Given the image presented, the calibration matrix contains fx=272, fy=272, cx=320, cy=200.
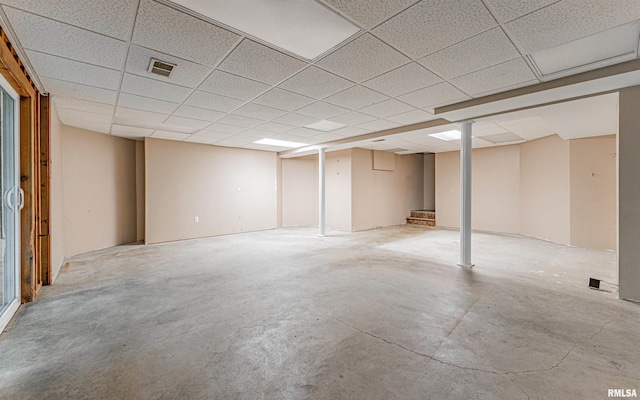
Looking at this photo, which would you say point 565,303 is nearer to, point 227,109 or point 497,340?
point 497,340

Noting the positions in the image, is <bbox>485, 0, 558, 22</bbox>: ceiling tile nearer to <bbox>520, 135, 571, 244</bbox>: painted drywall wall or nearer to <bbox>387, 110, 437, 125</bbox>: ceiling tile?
<bbox>387, 110, 437, 125</bbox>: ceiling tile

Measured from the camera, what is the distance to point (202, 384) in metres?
1.72

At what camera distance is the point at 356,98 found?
11.9ft

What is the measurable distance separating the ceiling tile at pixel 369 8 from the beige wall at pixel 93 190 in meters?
4.73

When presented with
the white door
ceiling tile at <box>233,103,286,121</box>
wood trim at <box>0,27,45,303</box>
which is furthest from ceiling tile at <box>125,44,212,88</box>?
the white door

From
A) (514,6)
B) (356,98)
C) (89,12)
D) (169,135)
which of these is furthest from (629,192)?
(169,135)

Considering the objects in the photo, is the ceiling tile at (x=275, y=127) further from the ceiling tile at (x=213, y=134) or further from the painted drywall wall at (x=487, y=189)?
the painted drywall wall at (x=487, y=189)

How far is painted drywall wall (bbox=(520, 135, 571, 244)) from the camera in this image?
6062 mm

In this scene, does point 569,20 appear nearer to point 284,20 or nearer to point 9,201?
point 284,20

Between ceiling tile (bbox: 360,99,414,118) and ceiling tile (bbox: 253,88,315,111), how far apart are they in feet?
3.14

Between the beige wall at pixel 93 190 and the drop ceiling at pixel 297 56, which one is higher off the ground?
the drop ceiling at pixel 297 56

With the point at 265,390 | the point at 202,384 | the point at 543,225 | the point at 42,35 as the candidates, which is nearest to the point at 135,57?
the point at 42,35

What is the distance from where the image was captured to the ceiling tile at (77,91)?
122 inches

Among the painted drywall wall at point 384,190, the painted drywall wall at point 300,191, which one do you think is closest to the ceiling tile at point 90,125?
the painted drywall wall at point 300,191
